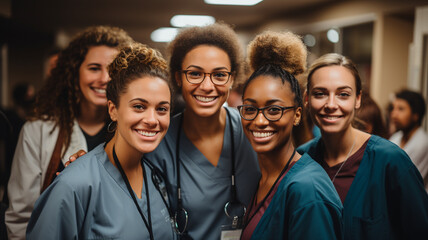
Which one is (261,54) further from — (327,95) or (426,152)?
(426,152)

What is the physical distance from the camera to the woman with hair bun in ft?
3.68

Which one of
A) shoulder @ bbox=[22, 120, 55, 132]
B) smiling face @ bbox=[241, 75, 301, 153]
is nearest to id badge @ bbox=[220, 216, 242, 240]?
smiling face @ bbox=[241, 75, 301, 153]

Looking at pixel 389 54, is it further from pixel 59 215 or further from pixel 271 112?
pixel 59 215

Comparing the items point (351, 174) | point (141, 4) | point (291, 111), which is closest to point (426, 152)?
point (351, 174)

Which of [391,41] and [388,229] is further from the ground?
[391,41]

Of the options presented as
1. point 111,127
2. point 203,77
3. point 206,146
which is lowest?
point 206,146

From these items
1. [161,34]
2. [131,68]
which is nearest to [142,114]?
[131,68]

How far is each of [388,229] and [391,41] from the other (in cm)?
438

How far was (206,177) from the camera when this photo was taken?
5.49ft

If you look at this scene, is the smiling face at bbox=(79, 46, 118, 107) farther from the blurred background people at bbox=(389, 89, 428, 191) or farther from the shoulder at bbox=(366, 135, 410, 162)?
the blurred background people at bbox=(389, 89, 428, 191)

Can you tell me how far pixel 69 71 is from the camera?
1.94 m

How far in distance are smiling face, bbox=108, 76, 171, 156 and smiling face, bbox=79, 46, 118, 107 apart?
0.55 meters

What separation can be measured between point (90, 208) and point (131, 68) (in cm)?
55

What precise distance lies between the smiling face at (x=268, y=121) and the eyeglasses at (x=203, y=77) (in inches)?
11.5
